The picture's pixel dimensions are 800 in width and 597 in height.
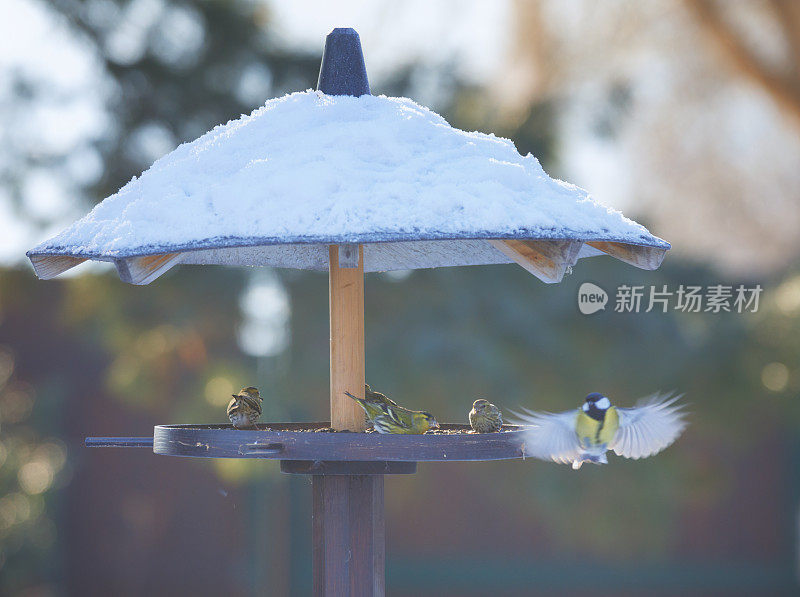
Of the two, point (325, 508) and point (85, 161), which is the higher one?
point (85, 161)

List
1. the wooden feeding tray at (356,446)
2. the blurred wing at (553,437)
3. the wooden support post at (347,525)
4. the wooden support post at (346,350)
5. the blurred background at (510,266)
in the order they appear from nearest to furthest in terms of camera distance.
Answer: the wooden feeding tray at (356,446)
the blurred wing at (553,437)
the wooden support post at (347,525)
the wooden support post at (346,350)
the blurred background at (510,266)

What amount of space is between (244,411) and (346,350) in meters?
0.33

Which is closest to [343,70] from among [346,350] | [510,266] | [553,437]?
[346,350]

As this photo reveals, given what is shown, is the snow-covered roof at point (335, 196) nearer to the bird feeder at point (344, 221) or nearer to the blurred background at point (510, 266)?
the bird feeder at point (344, 221)

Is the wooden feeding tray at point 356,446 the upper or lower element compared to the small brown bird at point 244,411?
lower

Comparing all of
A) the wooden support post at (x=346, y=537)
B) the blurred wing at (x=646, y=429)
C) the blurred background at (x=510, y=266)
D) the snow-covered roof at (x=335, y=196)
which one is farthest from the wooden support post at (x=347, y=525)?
the blurred background at (x=510, y=266)

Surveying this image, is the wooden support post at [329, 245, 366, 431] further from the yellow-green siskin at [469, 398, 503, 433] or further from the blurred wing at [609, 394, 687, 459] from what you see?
the blurred wing at [609, 394, 687, 459]

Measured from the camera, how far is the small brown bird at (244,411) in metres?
2.82

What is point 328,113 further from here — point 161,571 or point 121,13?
point 161,571

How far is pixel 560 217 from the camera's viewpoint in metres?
2.31

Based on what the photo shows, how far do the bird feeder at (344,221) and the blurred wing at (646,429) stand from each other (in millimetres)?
324

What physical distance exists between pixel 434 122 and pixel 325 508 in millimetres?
1001

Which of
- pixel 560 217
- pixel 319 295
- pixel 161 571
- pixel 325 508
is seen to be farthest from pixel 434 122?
pixel 161 571

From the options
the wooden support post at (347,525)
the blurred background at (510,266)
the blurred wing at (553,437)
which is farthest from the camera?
the blurred background at (510,266)
